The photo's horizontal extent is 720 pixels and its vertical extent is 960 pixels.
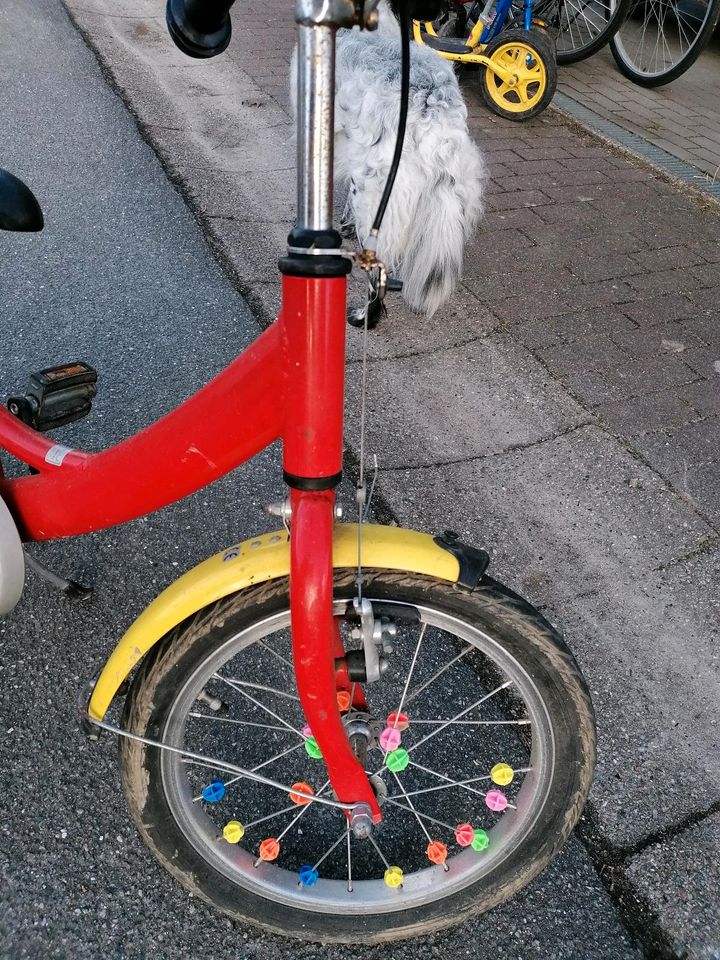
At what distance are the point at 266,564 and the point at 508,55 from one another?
4.72m

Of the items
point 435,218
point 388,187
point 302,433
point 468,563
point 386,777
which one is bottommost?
point 386,777

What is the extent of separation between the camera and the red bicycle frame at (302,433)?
3.20 ft

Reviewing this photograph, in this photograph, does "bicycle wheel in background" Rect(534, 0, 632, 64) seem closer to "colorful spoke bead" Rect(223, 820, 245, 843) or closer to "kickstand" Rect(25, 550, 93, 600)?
"kickstand" Rect(25, 550, 93, 600)

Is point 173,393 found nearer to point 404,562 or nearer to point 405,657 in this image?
point 405,657

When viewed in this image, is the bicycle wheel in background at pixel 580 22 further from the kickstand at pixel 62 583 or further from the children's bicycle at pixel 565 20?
the kickstand at pixel 62 583

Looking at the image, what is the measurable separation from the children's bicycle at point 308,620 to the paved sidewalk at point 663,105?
14.4ft

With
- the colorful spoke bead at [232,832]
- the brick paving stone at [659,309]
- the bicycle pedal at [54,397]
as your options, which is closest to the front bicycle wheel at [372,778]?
the colorful spoke bead at [232,832]

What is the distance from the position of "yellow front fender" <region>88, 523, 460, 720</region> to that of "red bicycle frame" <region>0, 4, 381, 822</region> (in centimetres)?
7

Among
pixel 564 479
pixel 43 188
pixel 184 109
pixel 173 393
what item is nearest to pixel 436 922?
pixel 564 479

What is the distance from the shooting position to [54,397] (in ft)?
6.55

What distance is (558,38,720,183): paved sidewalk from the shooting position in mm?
5242

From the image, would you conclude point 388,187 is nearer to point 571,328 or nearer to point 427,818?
point 427,818

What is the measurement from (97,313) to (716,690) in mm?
2597

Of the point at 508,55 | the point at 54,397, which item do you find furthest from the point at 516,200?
the point at 54,397
